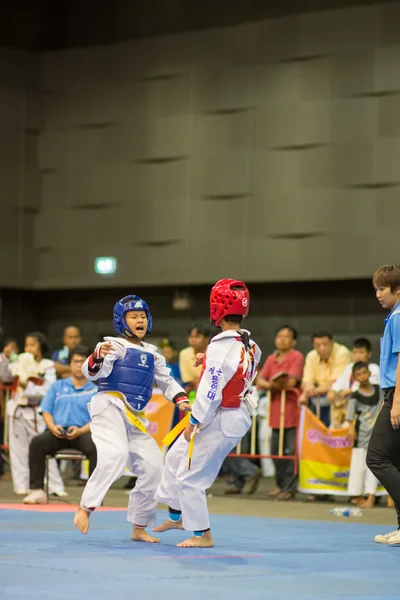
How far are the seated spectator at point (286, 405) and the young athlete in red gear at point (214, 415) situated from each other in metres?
4.19

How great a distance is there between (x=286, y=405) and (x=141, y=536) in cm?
429

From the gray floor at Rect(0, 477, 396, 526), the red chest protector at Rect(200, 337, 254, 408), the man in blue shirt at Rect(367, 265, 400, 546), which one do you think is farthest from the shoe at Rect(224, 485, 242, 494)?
the red chest protector at Rect(200, 337, 254, 408)

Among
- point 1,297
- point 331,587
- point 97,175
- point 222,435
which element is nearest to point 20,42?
point 97,175

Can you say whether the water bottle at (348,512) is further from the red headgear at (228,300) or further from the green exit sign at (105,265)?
the green exit sign at (105,265)

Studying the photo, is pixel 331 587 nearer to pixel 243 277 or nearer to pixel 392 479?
pixel 392 479

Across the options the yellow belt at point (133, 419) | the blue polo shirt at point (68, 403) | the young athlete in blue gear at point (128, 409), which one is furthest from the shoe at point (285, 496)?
the yellow belt at point (133, 419)

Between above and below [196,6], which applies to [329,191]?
below

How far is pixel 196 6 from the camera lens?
50.3 ft

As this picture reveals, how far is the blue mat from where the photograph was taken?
4.67m

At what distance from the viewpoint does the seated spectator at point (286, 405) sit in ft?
34.8

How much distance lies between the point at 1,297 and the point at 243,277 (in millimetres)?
3860

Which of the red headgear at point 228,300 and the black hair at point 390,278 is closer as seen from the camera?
the red headgear at point 228,300

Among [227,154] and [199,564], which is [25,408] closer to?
[227,154]

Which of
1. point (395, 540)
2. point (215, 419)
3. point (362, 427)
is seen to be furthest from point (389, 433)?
point (362, 427)
